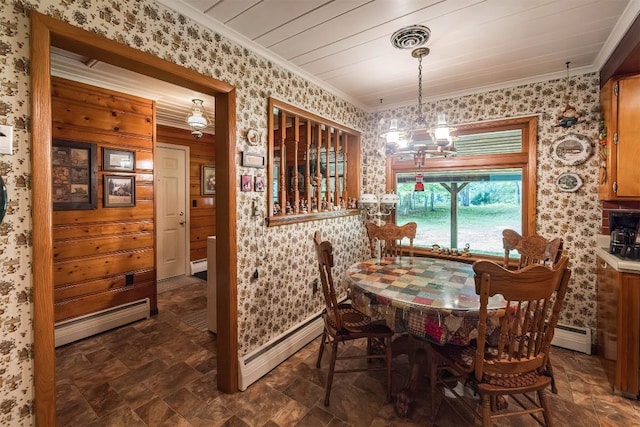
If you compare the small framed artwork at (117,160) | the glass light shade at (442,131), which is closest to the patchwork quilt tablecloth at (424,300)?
the glass light shade at (442,131)

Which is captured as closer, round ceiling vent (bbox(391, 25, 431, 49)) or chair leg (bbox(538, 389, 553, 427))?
chair leg (bbox(538, 389, 553, 427))

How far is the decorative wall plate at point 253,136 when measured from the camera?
219 centimetres

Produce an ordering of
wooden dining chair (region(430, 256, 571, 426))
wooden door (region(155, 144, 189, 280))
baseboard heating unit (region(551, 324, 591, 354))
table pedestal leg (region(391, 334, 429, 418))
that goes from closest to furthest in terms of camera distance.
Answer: wooden dining chair (region(430, 256, 571, 426)) < table pedestal leg (region(391, 334, 429, 418)) < baseboard heating unit (region(551, 324, 591, 354)) < wooden door (region(155, 144, 189, 280))

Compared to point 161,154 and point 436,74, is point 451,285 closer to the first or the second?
point 436,74

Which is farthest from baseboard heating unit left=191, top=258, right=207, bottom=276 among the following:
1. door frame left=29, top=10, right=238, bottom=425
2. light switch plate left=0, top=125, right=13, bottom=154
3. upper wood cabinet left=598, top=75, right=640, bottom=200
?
upper wood cabinet left=598, top=75, right=640, bottom=200

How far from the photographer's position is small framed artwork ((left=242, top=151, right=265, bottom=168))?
215cm

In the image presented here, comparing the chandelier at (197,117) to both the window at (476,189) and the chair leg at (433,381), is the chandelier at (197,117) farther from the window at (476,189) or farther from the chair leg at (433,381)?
the chair leg at (433,381)

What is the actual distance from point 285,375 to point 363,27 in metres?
2.64

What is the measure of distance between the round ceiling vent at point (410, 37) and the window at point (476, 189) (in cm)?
113

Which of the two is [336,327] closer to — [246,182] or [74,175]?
[246,182]

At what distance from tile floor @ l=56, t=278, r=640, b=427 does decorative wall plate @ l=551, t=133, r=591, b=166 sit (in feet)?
5.80

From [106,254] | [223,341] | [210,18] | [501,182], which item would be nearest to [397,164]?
[501,182]

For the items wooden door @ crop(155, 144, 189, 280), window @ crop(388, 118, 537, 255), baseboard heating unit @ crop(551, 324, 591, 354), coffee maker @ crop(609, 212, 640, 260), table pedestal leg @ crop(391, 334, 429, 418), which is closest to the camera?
table pedestal leg @ crop(391, 334, 429, 418)

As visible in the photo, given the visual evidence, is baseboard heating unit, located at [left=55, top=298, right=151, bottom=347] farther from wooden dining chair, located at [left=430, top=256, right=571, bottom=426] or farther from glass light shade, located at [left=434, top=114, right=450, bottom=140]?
glass light shade, located at [left=434, top=114, right=450, bottom=140]
